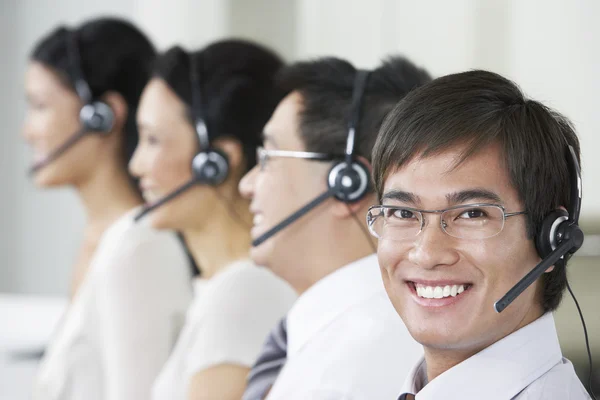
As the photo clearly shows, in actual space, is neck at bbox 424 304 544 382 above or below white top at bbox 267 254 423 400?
above

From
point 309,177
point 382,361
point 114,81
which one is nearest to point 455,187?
point 382,361

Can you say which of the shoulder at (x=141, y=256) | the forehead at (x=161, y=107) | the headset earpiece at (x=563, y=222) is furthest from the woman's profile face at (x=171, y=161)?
the headset earpiece at (x=563, y=222)

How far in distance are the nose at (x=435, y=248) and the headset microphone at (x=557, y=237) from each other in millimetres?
84

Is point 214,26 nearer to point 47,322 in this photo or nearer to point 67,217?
point 47,322

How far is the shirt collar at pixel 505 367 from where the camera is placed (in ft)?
3.40

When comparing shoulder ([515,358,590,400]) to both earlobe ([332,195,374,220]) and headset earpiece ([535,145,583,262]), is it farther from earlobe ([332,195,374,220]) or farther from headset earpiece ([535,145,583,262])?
earlobe ([332,195,374,220])

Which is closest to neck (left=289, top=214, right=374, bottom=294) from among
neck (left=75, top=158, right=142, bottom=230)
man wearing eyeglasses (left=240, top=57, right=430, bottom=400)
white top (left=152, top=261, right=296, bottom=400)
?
man wearing eyeglasses (left=240, top=57, right=430, bottom=400)

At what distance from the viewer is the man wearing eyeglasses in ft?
4.73

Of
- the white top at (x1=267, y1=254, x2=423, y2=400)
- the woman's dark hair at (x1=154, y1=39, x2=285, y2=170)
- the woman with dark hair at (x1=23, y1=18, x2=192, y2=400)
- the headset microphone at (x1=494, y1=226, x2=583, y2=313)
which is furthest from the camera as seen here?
the woman with dark hair at (x1=23, y1=18, x2=192, y2=400)

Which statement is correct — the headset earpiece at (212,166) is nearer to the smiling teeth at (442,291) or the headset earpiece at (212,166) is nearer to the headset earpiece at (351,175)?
the headset earpiece at (351,175)

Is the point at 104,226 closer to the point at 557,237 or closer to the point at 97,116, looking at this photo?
the point at 97,116

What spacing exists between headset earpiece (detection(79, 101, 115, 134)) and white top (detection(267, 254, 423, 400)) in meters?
1.29

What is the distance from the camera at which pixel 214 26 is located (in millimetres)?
3840

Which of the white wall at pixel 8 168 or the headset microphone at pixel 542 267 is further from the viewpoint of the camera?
the white wall at pixel 8 168
